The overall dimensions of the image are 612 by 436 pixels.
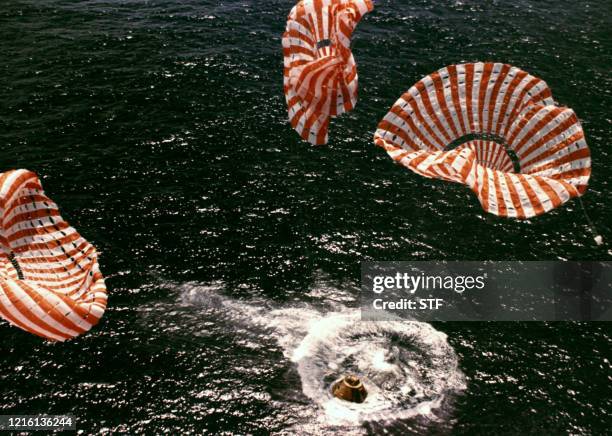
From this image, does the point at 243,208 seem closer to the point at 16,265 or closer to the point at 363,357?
the point at 363,357

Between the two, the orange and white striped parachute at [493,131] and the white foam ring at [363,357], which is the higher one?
the orange and white striped parachute at [493,131]

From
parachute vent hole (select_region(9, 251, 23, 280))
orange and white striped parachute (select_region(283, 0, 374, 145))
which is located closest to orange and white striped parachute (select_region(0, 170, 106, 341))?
parachute vent hole (select_region(9, 251, 23, 280))

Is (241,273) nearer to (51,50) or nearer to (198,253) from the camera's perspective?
(198,253)

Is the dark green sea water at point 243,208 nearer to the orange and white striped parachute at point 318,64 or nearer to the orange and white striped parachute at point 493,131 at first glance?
the orange and white striped parachute at point 493,131

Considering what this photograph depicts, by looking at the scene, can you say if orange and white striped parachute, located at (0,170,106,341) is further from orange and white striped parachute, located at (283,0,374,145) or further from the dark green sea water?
orange and white striped parachute, located at (283,0,374,145)

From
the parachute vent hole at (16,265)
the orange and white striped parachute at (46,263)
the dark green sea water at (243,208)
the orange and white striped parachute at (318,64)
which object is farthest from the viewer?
the dark green sea water at (243,208)

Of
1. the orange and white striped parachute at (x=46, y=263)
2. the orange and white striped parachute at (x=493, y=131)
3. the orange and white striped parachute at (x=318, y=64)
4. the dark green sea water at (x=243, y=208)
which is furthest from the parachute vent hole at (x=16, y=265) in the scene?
the orange and white striped parachute at (x=493, y=131)
